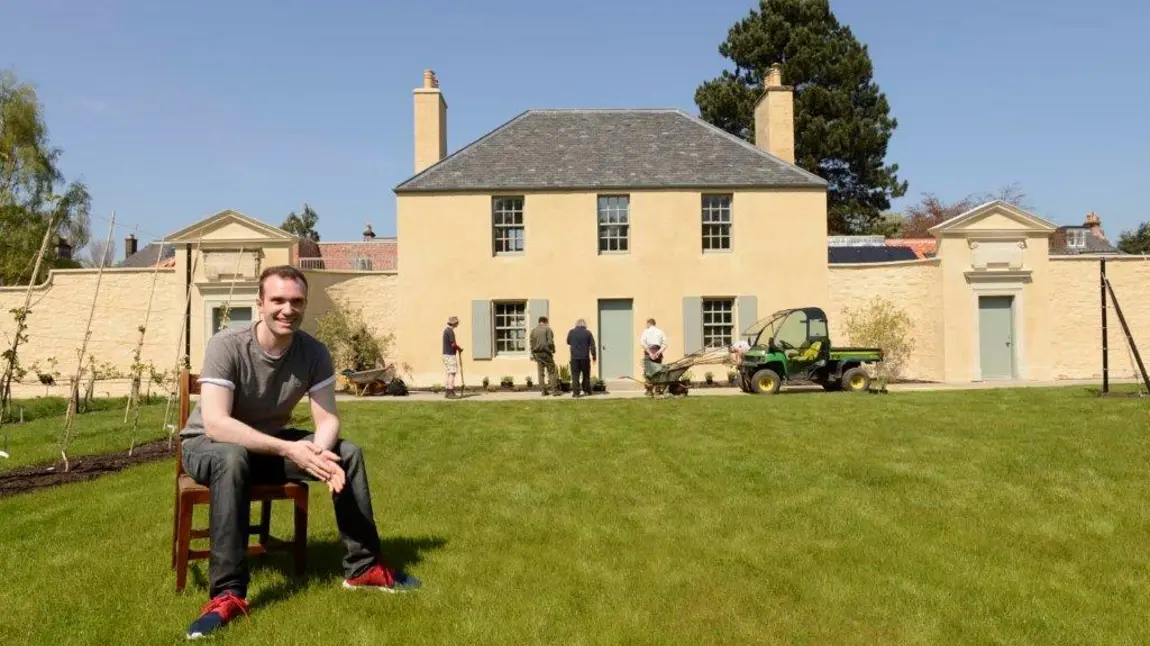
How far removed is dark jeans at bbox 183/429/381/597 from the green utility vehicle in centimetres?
1292

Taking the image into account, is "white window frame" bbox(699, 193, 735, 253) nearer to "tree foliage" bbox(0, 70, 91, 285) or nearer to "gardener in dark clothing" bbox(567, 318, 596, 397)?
"gardener in dark clothing" bbox(567, 318, 596, 397)

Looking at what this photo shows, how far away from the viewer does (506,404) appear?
1473cm

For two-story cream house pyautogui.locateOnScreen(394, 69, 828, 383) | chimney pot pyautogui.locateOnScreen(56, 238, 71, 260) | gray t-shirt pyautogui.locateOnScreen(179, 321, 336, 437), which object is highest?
chimney pot pyautogui.locateOnScreen(56, 238, 71, 260)

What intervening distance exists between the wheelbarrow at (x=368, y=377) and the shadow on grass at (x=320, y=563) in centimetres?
1330

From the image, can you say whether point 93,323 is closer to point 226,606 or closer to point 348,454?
point 348,454

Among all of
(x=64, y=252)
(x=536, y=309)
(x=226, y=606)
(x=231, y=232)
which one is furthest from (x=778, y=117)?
(x=64, y=252)

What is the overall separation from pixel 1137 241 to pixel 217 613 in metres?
50.7

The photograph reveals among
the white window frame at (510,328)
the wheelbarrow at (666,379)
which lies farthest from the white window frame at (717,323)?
the white window frame at (510,328)

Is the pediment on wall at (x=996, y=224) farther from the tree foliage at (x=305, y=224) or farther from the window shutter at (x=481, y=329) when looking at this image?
the tree foliage at (x=305, y=224)

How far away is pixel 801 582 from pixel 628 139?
18.6 m

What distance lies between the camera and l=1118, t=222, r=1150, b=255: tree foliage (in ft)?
134

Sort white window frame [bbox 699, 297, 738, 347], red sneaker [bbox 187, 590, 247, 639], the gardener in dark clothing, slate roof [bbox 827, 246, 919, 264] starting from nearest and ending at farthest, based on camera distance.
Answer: red sneaker [bbox 187, 590, 247, 639] < the gardener in dark clothing < white window frame [bbox 699, 297, 738, 347] < slate roof [bbox 827, 246, 919, 264]

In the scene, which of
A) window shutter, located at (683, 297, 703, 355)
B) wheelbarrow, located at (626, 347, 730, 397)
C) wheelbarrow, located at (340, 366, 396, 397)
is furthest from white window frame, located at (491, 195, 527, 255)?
wheelbarrow, located at (626, 347, 730, 397)

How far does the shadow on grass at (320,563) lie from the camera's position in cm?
397
